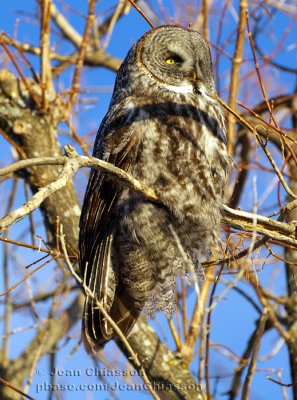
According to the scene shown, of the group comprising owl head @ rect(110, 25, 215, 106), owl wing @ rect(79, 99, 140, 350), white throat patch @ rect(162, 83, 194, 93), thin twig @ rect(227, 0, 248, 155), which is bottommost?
owl wing @ rect(79, 99, 140, 350)

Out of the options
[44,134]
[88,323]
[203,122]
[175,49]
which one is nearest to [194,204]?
[203,122]

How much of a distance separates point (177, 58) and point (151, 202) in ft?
3.53

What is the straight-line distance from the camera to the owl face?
359 centimetres

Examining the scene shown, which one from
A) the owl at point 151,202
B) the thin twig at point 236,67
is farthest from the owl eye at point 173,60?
the thin twig at point 236,67

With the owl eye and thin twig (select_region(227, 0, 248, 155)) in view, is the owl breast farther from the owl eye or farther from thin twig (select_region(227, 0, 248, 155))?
thin twig (select_region(227, 0, 248, 155))

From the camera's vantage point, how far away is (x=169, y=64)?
150 inches

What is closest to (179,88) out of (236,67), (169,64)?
(169,64)

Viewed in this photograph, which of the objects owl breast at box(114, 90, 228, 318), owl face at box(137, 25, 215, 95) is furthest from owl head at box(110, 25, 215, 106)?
owl breast at box(114, 90, 228, 318)

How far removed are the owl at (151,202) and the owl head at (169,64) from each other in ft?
0.04

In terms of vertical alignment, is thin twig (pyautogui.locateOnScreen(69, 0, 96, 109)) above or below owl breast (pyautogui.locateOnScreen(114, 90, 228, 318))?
above

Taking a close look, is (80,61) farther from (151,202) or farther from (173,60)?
(151,202)

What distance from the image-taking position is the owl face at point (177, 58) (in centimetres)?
359

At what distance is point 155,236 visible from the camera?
3277mm

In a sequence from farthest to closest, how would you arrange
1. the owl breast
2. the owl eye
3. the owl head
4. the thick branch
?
the owl eye → the owl head → the owl breast → the thick branch
